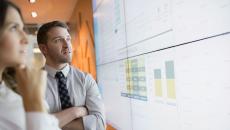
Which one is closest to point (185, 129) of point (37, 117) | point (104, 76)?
point (37, 117)

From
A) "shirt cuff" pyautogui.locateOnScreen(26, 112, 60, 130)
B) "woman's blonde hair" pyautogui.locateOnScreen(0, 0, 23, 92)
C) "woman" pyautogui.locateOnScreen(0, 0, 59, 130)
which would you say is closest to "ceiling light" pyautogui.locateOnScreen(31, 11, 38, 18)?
"woman's blonde hair" pyautogui.locateOnScreen(0, 0, 23, 92)

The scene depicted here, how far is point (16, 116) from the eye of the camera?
83 centimetres

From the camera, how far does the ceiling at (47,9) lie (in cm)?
488

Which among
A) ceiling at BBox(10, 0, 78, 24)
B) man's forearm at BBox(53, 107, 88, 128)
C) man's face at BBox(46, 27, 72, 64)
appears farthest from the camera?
ceiling at BBox(10, 0, 78, 24)

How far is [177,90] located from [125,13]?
893mm

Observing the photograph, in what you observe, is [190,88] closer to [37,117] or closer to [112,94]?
[37,117]

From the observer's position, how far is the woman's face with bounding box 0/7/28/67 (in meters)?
0.79

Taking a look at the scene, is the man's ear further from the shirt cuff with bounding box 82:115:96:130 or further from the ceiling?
the ceiling

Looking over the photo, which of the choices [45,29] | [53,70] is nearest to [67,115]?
[53,70]

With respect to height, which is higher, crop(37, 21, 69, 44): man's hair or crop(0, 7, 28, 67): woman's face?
crop(37, 21, 69, 44): man's hair

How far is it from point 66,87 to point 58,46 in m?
0.26

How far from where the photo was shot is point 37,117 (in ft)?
2.61

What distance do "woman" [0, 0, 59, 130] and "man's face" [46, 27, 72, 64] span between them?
0.87 m

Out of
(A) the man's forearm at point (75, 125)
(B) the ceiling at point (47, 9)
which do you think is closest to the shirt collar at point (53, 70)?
(A) the man's forearm at point (75, 125)
